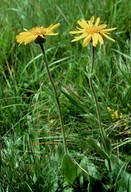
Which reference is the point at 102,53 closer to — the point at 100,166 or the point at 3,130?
the point at 3,130

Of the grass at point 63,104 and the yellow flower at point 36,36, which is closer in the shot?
the yellow flower at point 36,36

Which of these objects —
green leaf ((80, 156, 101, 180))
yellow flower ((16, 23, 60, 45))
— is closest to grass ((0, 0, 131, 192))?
green leaf ((80, 156, 101, 180))

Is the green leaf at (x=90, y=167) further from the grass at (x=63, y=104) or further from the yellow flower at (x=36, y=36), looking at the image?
the yellow flower at (x=36, y=36)

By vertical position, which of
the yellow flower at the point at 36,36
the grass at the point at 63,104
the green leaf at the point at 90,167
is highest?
the yellow flower at the point at 36,36

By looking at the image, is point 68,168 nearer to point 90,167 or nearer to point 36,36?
point 90,167

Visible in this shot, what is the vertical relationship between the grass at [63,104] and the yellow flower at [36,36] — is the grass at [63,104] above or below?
below

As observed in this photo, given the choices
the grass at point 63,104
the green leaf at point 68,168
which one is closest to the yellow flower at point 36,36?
the grass at point 63,104

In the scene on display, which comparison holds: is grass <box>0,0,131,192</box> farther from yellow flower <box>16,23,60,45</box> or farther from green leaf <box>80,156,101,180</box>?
yellow flower <box>16,23,60,45</box>

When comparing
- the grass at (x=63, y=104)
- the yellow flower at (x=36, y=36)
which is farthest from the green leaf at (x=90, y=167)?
the yellow flower at (x=36, y=36)

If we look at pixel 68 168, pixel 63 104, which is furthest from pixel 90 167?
pixel 63 104
